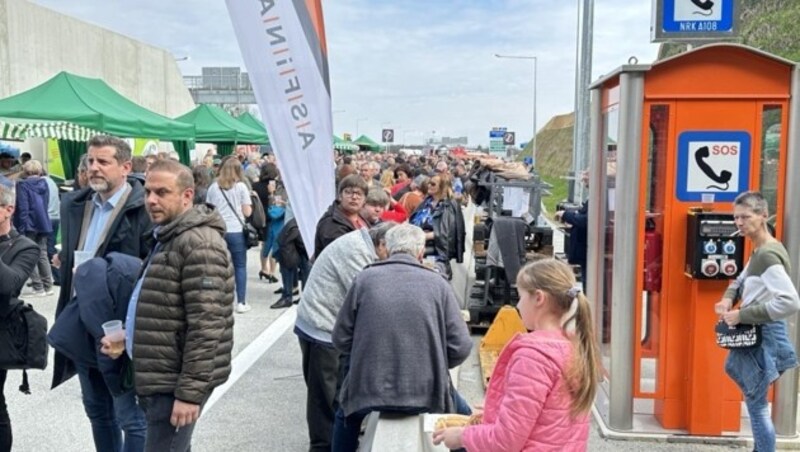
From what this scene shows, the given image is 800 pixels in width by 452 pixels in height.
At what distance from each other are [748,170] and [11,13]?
78.3ft

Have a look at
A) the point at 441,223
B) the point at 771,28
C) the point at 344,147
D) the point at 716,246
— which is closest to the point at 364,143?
the point at 344,147

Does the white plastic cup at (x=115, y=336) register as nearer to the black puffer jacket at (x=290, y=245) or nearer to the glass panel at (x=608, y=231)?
the glass panel at (x=608, y=231)

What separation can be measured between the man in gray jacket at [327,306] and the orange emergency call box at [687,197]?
1.95 metres

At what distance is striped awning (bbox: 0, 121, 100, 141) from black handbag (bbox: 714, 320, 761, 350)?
10.2 metres

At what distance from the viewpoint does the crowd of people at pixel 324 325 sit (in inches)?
99.4

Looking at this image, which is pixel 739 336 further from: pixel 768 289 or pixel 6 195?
pixel 6 195

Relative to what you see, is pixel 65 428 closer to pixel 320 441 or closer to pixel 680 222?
pixel 320 441

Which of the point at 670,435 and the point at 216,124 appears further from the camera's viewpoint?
the point at 216,124

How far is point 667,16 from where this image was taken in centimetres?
558

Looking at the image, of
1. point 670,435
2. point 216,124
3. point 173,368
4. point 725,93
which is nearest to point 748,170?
point 725,93

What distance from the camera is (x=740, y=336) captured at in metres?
4.24

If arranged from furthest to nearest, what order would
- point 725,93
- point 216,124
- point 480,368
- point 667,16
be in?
point 216,124 < point 480,368 < point 667,16 < point 725,93

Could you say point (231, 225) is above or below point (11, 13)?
below

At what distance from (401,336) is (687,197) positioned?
8.84 ft
